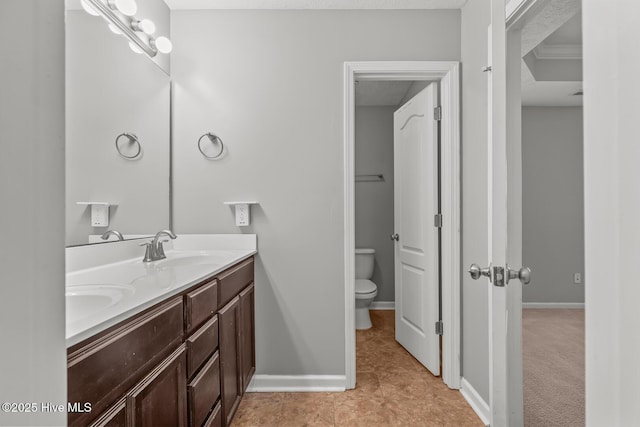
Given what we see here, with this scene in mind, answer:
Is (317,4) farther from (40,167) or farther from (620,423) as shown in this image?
(620,423)

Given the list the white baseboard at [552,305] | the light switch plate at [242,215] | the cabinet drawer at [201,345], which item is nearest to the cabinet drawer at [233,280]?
the cabinet drawer at [201,345]

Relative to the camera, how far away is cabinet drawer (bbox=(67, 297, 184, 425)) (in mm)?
690

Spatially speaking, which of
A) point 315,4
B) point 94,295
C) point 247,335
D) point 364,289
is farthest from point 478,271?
point 364,289

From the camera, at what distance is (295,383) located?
6.97ft

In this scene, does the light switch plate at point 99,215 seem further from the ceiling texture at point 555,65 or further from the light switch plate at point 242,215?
the ceiling texture at point 555,65

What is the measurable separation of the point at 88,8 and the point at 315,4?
126 cm

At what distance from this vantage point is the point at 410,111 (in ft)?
8.44

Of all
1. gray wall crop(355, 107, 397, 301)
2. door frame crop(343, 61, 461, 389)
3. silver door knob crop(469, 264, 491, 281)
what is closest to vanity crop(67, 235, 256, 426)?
door frame crop(343, 61, 461, 389)

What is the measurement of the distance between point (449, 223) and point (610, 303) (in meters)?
1.64

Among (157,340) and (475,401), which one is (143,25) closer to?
(157,340)

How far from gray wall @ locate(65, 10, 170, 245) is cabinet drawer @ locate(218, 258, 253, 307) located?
0.61 m

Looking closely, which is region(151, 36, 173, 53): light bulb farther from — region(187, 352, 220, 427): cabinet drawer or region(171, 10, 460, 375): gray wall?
region(187, 352, 220, 427): cabinet drawer

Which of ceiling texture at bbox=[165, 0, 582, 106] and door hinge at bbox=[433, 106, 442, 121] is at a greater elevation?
ceiling texture at bbox=[165, 0, 582, 106]

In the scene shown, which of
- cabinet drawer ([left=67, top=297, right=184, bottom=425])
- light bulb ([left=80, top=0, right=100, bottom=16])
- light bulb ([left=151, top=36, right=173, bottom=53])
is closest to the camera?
cabinet drawer ([left=67, top=297, right=184, bottom=425])
